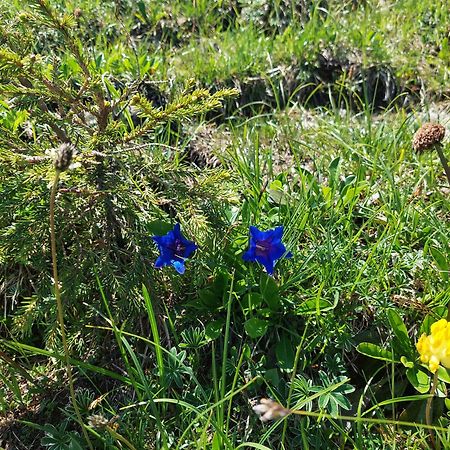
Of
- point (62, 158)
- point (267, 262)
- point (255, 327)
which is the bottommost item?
point (255, 327)

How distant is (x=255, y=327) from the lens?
6.75 ft

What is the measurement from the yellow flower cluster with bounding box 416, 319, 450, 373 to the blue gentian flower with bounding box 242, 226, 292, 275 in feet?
1.84

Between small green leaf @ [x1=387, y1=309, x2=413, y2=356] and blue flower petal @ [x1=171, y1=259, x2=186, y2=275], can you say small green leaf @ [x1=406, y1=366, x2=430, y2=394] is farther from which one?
blue flower petal @ [x1=171, y1=259, x2=186, y2=275]

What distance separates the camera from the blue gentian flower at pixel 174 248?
6.45 ft

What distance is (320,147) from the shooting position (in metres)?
2.88

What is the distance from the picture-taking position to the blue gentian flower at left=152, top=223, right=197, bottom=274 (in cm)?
197

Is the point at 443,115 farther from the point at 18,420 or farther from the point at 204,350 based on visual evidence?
the point at 18,420

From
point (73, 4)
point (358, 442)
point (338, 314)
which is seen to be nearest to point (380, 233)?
point (338, 314)

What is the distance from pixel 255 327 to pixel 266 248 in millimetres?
248

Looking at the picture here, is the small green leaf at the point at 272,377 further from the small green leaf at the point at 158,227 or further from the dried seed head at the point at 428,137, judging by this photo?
the dried seed head at the point at 428,137

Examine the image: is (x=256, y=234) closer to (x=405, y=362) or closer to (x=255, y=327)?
(x=255, y=327)

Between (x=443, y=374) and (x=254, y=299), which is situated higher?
(x=254, y=299)

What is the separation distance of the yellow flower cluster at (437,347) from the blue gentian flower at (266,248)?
0.56 meters

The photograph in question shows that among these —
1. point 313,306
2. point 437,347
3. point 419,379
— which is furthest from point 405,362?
point 437,347
